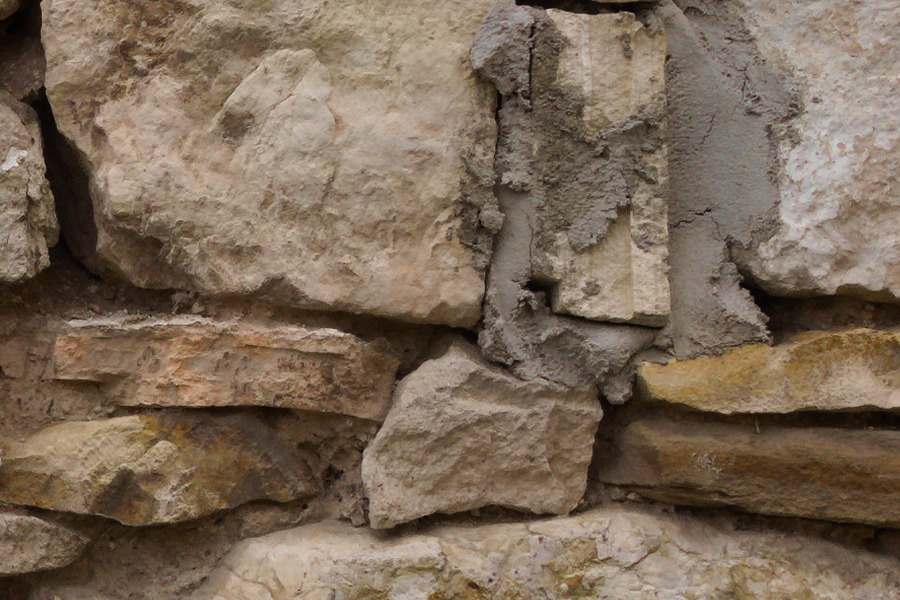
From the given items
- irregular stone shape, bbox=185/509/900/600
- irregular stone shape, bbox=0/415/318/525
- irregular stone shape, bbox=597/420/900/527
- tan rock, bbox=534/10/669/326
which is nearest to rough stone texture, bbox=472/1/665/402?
tan rock, bbox=534/10/669/326

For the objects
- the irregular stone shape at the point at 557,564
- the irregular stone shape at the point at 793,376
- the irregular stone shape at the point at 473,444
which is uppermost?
the irregular stone shape at the point at 793,376

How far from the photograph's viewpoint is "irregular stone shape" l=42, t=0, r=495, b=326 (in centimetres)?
135

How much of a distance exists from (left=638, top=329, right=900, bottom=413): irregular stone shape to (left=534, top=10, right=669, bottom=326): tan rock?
98mm

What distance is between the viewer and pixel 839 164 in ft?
4.69

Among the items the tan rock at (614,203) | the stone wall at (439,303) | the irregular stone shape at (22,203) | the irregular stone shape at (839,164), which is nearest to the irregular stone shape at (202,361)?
the stone wall at (439,303)

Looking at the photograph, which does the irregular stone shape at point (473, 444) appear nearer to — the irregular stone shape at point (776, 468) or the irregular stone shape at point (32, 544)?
the irregular stone shape at point (776, 468)

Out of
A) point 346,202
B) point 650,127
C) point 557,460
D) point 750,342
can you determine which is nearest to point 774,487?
point 750,342

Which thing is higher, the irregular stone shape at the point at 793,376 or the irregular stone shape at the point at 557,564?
the irregular stone shape at the point at 793,376

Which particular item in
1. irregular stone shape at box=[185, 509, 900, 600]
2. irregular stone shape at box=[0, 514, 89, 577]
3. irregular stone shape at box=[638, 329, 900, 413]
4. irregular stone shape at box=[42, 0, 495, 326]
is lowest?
irregular stone shape at box=[0, 514, 89, 577]

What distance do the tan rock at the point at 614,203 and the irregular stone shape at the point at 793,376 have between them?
0.10 m

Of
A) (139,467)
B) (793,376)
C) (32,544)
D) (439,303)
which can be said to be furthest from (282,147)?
(793,376)

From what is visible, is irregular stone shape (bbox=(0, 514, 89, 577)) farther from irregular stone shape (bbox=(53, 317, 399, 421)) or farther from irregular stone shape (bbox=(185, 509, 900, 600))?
irregular stone shape (bbox=(53, 317, 399, 421))

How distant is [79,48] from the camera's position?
135cm

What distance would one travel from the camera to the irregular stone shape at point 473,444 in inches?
53.8
